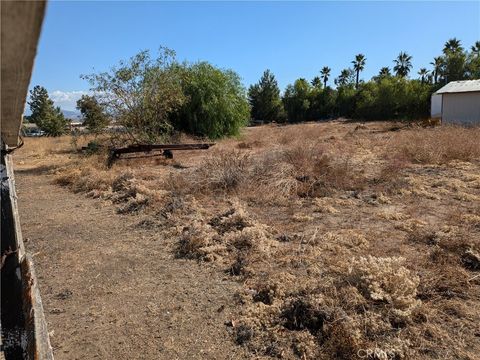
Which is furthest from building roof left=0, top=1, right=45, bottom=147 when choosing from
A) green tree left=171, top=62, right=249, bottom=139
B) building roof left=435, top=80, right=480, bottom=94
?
building roof left=435, top=80, right=480, bottom=94

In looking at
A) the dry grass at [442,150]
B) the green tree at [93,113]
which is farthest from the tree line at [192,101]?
the dry grass at [442,150]

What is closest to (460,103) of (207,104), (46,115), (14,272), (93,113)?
(207,104)

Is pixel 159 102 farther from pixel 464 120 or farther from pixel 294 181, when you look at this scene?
pixel 464 120

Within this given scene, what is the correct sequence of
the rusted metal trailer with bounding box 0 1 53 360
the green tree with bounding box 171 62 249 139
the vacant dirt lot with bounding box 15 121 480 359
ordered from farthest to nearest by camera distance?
the green tree with bounding box 171 62 249 139 → the vacant dirt lot with bounding box 15 121 480 359 → the rusted metal trailer with bounding box 0 1 53 360

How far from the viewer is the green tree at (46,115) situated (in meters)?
42.7

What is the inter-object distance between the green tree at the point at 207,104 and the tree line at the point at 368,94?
1524 centimetres

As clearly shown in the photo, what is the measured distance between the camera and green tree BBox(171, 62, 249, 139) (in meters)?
21.4

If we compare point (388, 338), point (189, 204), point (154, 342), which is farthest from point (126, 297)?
point (189, 204)

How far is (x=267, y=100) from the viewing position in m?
57.1

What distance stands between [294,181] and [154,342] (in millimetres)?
5570

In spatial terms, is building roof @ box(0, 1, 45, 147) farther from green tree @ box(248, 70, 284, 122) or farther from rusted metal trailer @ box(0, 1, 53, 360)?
green tree @ box(248, 70, 284, 122)

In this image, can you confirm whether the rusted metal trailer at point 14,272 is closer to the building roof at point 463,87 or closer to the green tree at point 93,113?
the green tree at point 93,113

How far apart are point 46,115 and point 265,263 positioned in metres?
47.5

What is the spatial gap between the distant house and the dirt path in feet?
83.1
